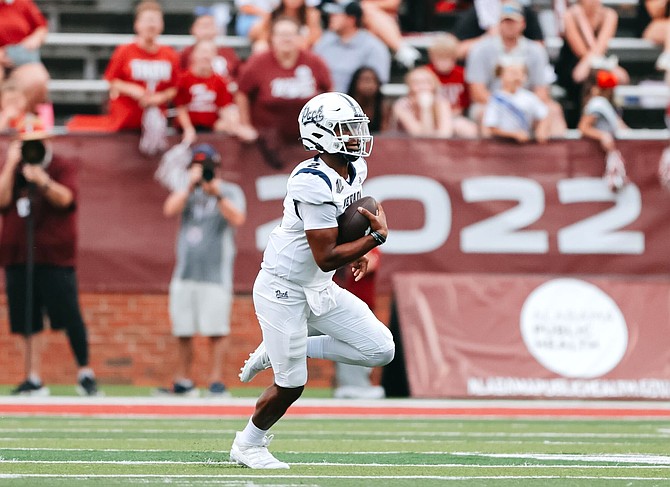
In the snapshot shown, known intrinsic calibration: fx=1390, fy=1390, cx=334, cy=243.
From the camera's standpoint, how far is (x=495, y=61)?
13742 mm

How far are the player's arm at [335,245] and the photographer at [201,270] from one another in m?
5.40

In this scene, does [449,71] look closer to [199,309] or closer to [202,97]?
[202,97]

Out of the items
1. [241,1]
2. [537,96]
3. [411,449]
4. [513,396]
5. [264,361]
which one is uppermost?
[241,1]

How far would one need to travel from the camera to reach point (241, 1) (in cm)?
1484

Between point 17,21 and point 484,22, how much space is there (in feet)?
15.7

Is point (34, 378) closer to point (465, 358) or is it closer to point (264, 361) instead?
point (465, 358)

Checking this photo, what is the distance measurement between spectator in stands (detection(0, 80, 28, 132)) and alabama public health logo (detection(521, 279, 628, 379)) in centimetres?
499

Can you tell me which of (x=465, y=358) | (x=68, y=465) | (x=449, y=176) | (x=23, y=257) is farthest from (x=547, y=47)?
(x=68, y=465)

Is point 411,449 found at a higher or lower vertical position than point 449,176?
lower

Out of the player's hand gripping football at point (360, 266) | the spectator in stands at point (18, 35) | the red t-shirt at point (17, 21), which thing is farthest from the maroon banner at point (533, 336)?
the player's hand gripping football at point (360, 266)

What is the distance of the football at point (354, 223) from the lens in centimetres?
661

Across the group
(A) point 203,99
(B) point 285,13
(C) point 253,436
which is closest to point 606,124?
(B) point 285,13

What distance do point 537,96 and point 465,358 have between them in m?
3.03

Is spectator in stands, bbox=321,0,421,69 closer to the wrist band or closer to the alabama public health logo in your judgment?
the alabama public health logo
